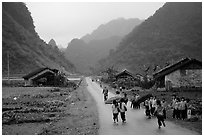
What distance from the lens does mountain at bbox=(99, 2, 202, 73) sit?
514ft

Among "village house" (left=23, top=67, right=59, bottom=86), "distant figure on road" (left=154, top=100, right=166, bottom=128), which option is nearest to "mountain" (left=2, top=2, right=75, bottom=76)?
"village house" (left=23, top=67, right=59, bottom=86)

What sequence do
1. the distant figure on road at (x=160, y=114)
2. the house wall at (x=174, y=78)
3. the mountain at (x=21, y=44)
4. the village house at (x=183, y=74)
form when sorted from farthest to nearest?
the mountain at (x=21, y=44) → the house wall at (x=174, y=78) → the village house at (x=183, y=74) → the distant figure on road at (x=160, y=114)

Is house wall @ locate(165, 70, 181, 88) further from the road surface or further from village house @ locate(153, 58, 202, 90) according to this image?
the road surface

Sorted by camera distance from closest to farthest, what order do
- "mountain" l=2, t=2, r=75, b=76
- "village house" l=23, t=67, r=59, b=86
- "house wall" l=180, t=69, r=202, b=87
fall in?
1. "house wall" l=180, t=69, r=202, b=87
2. "village house" l=23, t=67, r=59, b=86
3. "mountain" l=2, t=2, r=75, b=76

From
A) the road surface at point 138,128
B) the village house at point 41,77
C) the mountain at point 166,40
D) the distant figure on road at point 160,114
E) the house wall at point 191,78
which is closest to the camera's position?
the road surface at point 138,128

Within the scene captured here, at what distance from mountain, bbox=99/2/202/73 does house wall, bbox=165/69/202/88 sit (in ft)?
317

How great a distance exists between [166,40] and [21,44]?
81847 mm

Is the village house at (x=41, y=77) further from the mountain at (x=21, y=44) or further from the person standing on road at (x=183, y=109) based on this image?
the person standing on road at (x=183, y=109)

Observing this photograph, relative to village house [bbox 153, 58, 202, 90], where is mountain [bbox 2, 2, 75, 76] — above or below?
above

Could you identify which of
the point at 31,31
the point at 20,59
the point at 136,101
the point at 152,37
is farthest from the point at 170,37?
the point at 136,101

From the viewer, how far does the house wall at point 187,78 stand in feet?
153

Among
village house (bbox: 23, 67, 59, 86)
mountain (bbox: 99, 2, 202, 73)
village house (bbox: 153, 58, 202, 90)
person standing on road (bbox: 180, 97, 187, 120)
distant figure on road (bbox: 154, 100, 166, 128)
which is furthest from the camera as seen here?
mountain (bbox: 99, 2, 202, 73)

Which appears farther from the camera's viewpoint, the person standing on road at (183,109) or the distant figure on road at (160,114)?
the person standing on road at (183,109)

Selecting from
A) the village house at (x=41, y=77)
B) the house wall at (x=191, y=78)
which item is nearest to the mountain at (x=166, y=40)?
the village house at (x=41, y=77)
